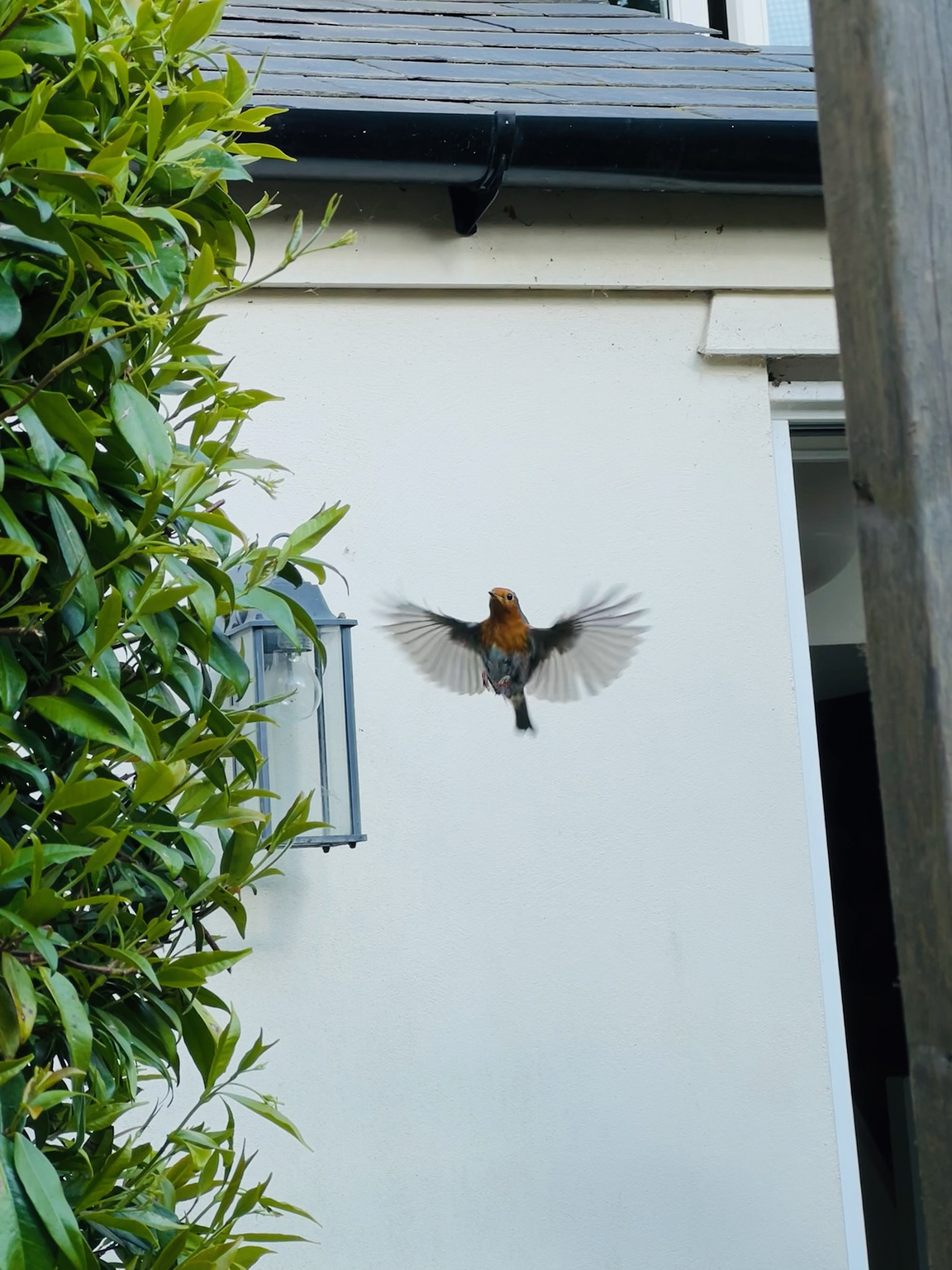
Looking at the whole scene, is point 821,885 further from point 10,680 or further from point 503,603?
point 10,680

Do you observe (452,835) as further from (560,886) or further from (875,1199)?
(875,1199)

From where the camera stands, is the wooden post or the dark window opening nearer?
the wooden post

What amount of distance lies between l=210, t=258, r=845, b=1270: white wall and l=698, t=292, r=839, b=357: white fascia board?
49mm

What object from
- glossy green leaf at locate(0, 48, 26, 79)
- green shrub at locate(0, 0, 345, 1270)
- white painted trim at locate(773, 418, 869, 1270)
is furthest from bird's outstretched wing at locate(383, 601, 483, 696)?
glossy green leaf at locate(0, 48, 26, 79)

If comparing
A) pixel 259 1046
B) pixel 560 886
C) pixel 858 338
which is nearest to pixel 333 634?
pixel 560 886

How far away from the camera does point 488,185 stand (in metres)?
2.94

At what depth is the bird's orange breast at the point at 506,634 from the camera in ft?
9.70

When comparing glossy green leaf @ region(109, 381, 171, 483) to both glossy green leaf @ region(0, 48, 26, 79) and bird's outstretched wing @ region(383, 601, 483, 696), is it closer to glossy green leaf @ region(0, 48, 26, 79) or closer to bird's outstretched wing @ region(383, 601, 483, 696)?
glossy green leaf @ region(0, 48, 26, 79)

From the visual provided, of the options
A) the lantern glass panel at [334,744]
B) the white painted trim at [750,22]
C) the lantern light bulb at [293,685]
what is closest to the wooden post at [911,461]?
the lantern light bulb at [293,685]

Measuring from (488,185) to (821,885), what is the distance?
1.64 metres

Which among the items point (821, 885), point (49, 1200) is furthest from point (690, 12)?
point (49, 1200)

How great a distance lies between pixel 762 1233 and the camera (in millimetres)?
2885

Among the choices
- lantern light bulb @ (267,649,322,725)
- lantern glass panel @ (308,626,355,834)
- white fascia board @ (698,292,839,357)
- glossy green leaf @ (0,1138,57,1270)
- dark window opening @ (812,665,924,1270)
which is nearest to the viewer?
glossy green leaf @ (0,1138,57,1270)

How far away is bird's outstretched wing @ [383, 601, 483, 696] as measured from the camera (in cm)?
291
